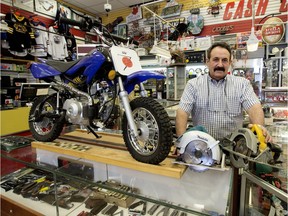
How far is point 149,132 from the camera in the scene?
1.11m

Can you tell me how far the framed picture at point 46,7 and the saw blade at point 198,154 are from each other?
5620 millimetres

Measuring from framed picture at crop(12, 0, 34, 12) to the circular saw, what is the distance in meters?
5.34

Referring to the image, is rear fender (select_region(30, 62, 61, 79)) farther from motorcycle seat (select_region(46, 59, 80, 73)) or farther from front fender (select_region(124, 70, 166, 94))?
front fender (select_region(124, 70, 166, 94))

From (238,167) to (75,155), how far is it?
950mm

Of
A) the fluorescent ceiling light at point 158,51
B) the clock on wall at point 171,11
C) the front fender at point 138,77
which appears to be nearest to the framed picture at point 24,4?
the clock on wall at point 171,11

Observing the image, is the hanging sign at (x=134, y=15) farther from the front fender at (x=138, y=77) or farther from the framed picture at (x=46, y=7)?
the front fender at (x=138, y=77)

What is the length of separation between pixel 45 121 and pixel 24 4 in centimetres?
452

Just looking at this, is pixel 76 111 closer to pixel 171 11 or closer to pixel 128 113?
pixel 128 113

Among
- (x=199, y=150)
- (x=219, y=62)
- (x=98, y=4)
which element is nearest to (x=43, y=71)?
(x=199, y=150)

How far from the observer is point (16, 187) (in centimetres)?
146

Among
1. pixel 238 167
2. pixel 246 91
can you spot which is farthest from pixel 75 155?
pixel 246 91

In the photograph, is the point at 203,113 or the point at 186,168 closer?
the point at 186,168

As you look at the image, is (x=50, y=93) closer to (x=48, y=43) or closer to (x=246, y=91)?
(x=246, y=91)

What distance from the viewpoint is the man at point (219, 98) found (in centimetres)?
163
